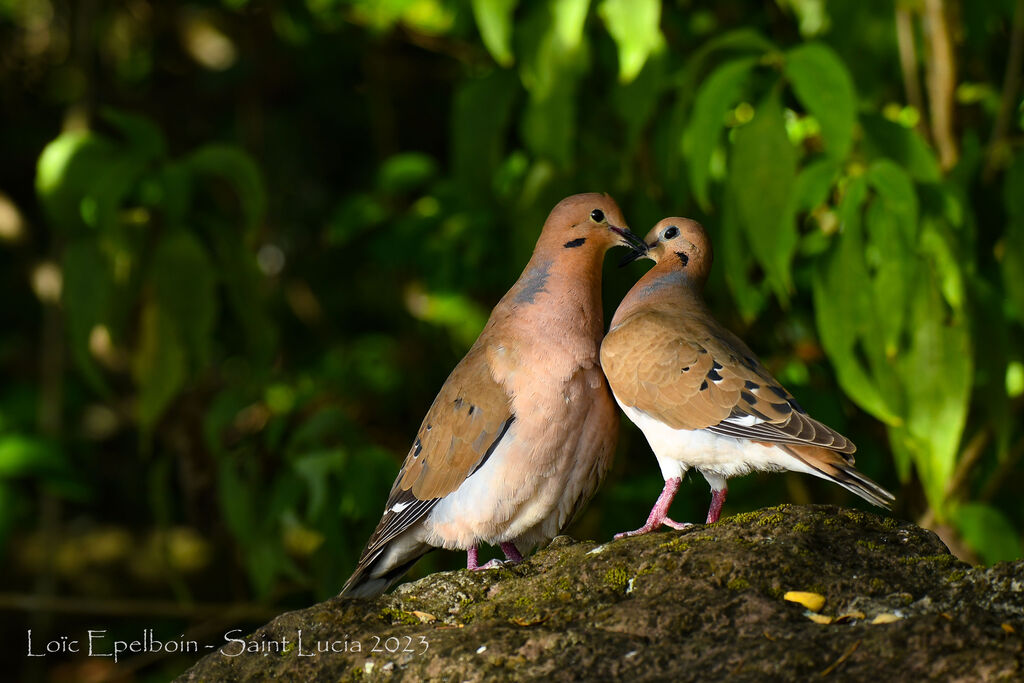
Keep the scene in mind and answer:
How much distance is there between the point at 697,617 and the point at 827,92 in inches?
82.0

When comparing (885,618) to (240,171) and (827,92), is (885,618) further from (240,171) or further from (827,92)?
(240,171)

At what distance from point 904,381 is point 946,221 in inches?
22.7

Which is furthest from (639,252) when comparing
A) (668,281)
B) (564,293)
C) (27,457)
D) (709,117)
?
(27,457)

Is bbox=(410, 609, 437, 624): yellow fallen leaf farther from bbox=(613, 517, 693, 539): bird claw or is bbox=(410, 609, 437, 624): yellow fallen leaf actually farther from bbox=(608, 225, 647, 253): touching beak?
bbox=(608, 225, 647, 253): touching beak

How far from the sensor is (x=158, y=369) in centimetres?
520

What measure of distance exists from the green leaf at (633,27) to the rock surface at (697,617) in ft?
6.45

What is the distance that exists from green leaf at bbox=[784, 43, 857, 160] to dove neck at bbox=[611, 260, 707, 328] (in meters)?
0.66

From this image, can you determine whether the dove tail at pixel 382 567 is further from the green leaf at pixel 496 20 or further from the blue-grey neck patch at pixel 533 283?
the green leaf at pixel 496 20

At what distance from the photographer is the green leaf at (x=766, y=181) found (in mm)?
3865

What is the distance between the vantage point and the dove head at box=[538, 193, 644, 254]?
355cm

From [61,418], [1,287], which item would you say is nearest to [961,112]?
[61,418]

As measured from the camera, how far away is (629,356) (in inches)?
131

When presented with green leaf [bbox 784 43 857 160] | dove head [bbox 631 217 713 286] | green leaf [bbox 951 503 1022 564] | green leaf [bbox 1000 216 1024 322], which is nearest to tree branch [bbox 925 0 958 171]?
green leaf [bbox 1000 216 1024 322]

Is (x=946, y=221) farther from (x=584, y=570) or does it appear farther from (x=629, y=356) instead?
(x=584, y=570)
